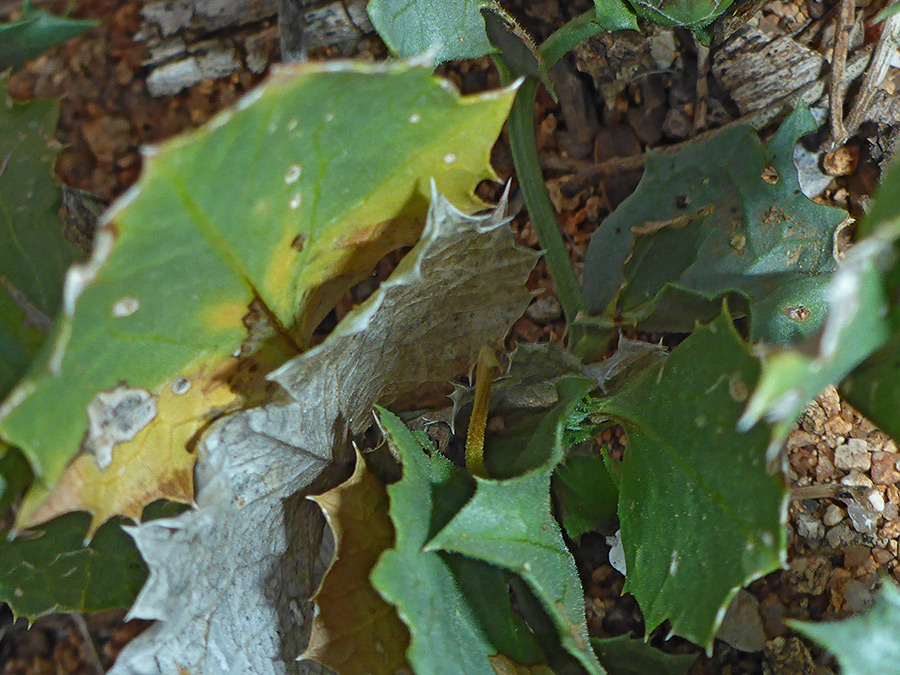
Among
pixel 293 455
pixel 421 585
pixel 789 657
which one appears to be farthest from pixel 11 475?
pixel 789 657

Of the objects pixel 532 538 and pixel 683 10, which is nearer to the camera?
pixel 532 538

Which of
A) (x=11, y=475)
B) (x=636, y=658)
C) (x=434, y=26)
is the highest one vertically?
(x=434, y=26)

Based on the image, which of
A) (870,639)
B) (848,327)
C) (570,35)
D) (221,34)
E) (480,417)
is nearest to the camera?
(848,327)

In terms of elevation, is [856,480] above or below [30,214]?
below

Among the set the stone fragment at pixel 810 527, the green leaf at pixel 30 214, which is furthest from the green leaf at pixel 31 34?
the stone fragment at pixel 810 527

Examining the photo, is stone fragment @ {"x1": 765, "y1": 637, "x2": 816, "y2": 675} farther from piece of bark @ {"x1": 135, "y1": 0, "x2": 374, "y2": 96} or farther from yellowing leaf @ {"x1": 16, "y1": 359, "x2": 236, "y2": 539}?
piece of bark @ {"x1": 135, "y1": 0, "x2": 374, "y2": 96}

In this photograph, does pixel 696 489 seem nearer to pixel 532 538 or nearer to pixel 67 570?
pixel 532 538
